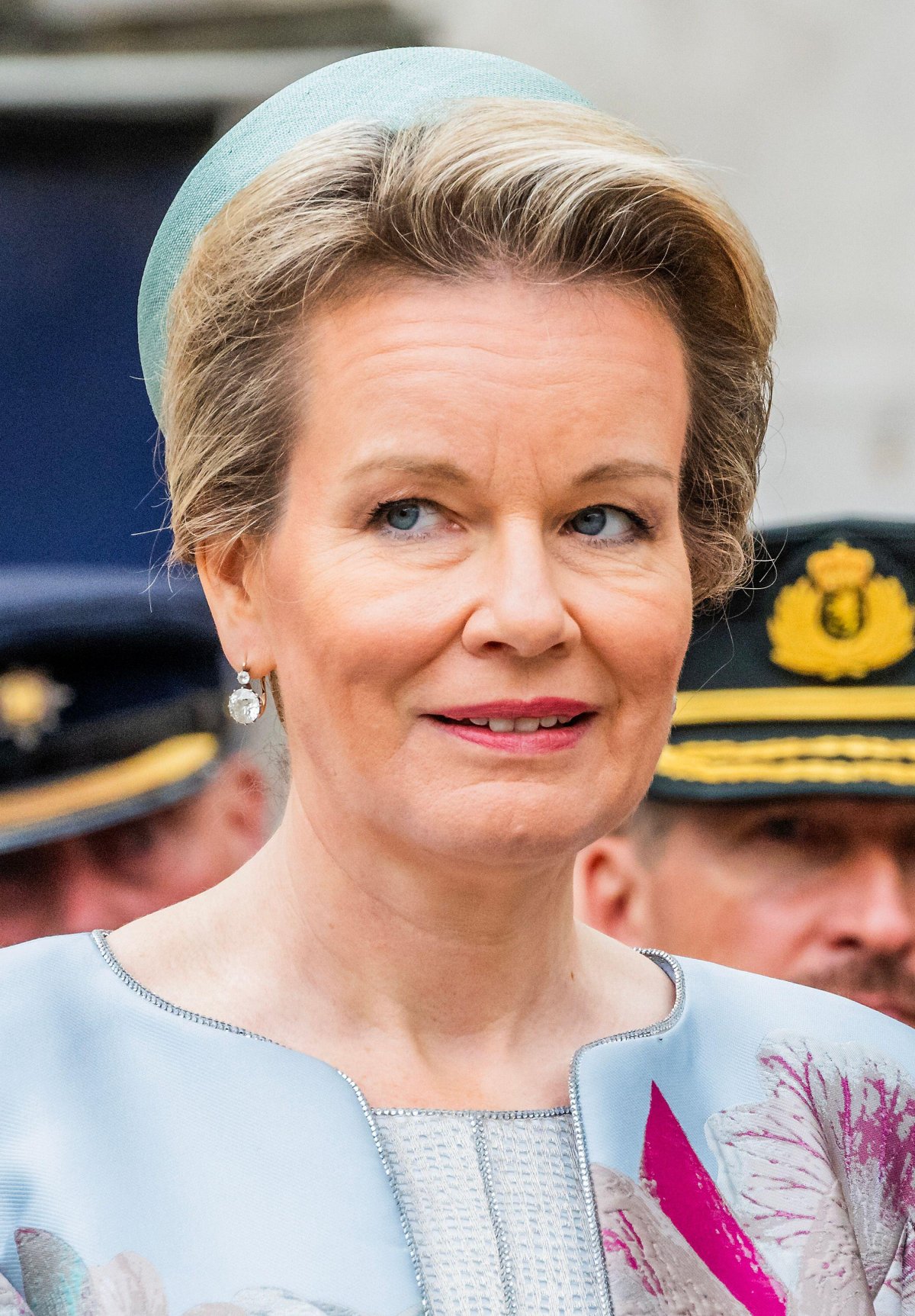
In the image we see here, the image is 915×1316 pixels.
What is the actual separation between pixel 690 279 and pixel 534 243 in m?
0.24

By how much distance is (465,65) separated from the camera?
6.89 feet

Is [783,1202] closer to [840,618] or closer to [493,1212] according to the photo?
[493,1212]

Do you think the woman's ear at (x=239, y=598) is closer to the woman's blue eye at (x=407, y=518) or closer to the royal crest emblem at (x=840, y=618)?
the woman's blue eye at (x=407, y=518)

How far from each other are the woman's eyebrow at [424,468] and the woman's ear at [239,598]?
24cm

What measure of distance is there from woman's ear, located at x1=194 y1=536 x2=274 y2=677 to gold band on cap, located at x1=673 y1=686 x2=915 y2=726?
5.42 ft

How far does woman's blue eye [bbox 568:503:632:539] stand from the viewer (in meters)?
2.03

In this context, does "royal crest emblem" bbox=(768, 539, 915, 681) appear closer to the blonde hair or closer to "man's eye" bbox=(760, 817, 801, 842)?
"man's eye" bbox=(760, 817, 801, 842)

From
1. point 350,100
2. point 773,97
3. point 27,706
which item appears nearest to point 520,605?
point 350,100

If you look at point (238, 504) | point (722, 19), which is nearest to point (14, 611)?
point (238, 504)

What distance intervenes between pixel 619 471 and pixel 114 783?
2.41m

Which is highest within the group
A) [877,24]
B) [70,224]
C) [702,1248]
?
[877,24]

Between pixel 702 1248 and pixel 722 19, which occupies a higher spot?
pixel 722 19

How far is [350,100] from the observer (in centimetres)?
207

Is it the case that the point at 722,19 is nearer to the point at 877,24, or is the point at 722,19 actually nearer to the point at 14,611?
the point at 877,24
